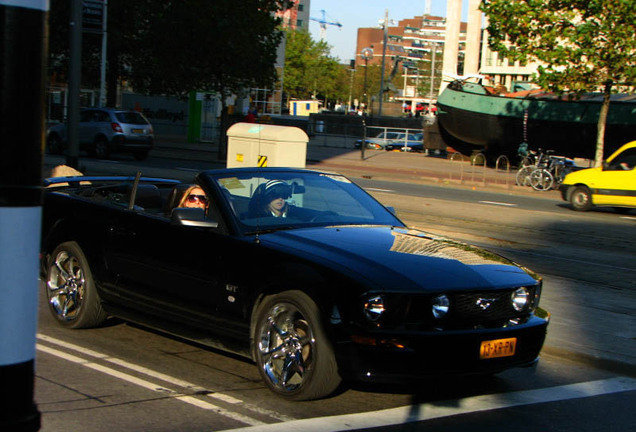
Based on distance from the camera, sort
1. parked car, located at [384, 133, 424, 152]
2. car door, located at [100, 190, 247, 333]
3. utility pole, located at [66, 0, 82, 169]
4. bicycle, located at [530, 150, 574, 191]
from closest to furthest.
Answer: car door, located at [100, 190, 247, 333]
utility pole, located at [66, 0, 82, 169]
bicycle, located at [530, 150, 574, 191]
parked car, located at [384, 133, 424, 152]

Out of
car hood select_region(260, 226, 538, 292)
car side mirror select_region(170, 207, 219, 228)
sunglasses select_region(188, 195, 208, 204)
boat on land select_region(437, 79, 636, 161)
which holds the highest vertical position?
boat on land select_region(437, 79, 636, 161)

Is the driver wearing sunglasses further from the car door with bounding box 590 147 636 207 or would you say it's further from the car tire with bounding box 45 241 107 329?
the car door with bounding box 590 147 636 207

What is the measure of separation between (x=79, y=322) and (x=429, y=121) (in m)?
38.9

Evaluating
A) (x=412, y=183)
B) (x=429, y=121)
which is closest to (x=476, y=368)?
(x=412, y=183)

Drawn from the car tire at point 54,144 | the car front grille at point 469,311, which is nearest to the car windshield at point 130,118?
the car tire at point 54,144

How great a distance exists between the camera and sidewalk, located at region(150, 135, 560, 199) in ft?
93.0

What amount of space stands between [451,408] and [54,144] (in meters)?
29.7

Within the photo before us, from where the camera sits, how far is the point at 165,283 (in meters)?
6.32

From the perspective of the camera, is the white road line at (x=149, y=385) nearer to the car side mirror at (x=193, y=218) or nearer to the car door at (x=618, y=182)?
the car side mirror at (x=193, y=218)

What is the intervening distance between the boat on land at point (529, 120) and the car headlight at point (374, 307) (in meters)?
30.6

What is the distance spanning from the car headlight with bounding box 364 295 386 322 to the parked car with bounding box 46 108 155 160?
27327 mm

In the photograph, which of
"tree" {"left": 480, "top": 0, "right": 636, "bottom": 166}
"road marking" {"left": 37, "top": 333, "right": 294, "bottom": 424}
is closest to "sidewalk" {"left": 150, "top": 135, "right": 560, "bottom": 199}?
"tree" {"left": 480, "top": 0, "right": 636, "bottom": 166}

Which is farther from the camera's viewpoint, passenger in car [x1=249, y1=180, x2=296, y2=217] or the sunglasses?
the sunglasses

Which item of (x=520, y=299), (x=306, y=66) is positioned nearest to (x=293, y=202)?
(x=520, y=299)
